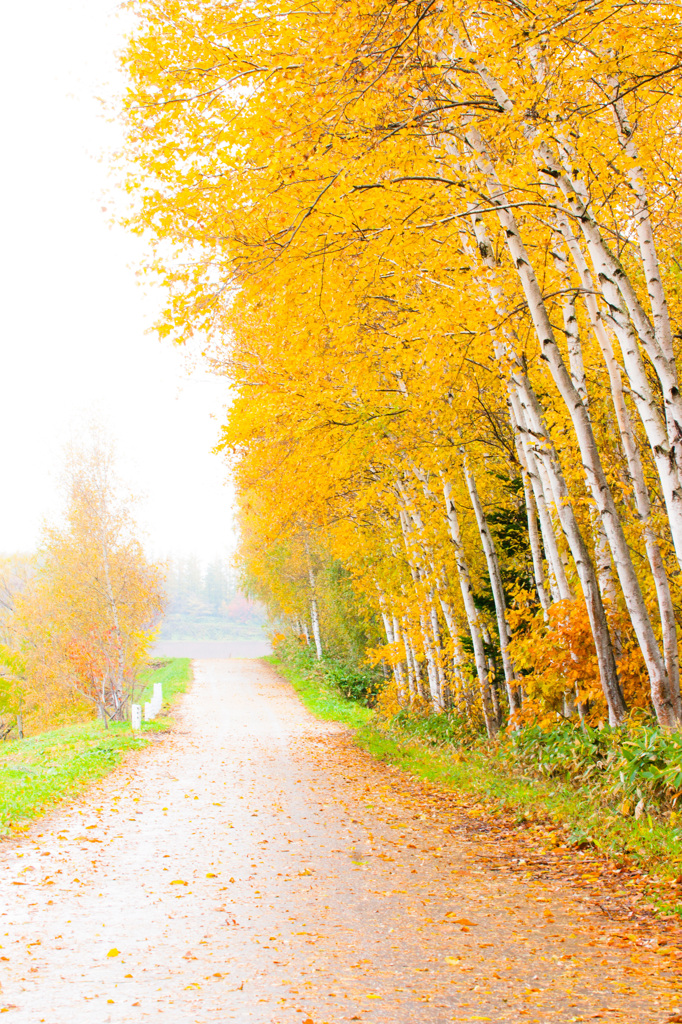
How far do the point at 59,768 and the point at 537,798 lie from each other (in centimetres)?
836

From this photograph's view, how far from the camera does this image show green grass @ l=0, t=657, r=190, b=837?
31.3ft

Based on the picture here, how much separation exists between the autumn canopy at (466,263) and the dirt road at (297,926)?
2.58 m

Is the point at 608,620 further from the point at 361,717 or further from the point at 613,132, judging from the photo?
the point at 361,717

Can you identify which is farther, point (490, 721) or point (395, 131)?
point (490, 721)

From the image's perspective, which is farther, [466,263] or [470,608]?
[470,608]

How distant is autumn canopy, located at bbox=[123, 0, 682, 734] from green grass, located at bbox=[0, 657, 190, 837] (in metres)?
5.27

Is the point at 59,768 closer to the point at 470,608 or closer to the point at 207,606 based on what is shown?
the point at 470,608

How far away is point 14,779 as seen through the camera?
1172cm

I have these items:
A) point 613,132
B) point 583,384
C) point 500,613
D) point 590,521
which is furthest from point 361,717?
point 613,132

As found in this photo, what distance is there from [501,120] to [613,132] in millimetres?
2314

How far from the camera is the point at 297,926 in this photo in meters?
5.27

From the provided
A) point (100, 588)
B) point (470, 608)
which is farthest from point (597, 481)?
point (100, 588)

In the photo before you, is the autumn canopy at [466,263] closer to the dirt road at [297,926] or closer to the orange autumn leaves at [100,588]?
the dirt road at [297,926]

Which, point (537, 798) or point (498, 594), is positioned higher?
point (498, 594)
